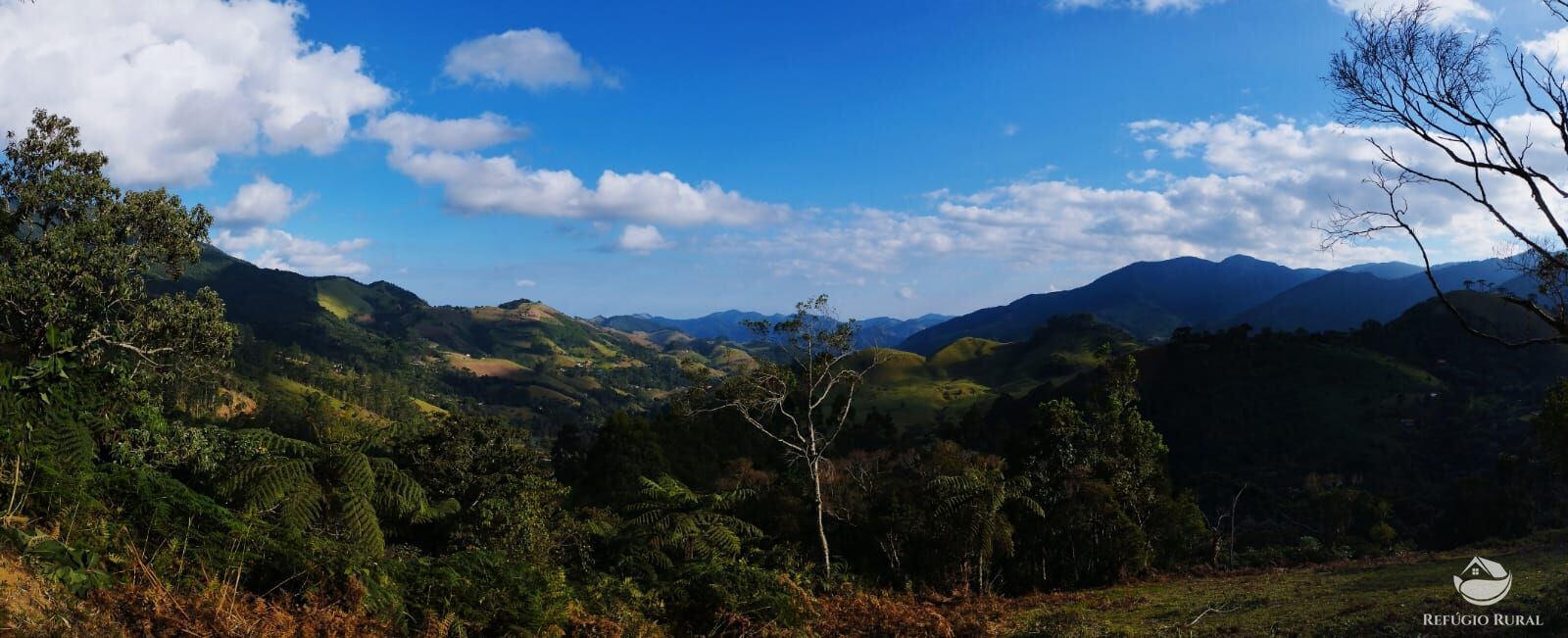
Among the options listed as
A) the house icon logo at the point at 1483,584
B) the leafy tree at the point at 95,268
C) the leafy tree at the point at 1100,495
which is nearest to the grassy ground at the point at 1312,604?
the house icon logo at the point at 1483,584

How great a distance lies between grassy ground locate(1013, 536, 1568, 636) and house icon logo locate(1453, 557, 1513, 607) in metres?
0.18

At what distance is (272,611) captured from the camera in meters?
6.05

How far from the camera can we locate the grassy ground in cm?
1140

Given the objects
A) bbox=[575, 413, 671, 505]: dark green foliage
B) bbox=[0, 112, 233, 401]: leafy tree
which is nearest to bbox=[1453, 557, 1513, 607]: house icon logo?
bbox=[0, 112, 233, 401]: leafy tree

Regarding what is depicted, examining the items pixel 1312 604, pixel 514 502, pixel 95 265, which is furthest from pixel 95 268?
pixel 1312 604

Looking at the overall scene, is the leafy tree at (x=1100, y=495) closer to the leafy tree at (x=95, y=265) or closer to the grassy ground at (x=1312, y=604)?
the grassy ground at (x=1312, y=604)

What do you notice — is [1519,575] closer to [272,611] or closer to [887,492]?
[887,492]

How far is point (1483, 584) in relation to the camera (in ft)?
44.4

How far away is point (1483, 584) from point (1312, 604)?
2.72m

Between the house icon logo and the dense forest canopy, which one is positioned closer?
the dense forest canopy

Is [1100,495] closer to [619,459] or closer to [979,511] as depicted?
[979,511]


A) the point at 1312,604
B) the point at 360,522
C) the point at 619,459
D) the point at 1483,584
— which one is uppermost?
the point at 360,522

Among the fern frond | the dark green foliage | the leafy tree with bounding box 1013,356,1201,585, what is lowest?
the dark green foliage

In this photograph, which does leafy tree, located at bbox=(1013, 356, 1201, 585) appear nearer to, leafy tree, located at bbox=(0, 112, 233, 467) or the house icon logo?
the house icon logo
